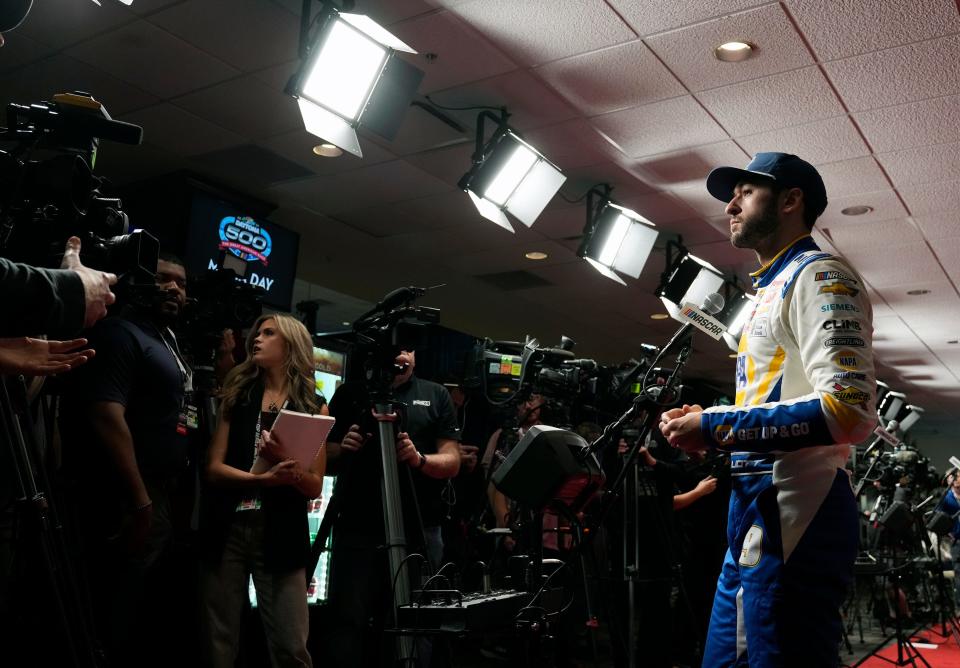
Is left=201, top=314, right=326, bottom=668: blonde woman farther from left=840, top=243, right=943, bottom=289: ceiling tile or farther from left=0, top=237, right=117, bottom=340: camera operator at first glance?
left=840, top=243, right=943, bottom=289: ceiling tile

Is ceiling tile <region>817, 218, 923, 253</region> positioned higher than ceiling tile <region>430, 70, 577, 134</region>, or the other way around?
ceiling tile <region>430, 70, 577, 134</region>

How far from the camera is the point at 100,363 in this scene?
2516 mm

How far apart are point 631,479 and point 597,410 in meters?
0.34

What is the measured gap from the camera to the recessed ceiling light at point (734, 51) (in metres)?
3.64

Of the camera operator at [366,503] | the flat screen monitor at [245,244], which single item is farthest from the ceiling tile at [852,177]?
the flat screen monitor at [245,244]

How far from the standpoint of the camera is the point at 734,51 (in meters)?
3.68

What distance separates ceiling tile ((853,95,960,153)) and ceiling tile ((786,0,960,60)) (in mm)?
669

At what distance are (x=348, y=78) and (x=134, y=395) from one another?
162 cm

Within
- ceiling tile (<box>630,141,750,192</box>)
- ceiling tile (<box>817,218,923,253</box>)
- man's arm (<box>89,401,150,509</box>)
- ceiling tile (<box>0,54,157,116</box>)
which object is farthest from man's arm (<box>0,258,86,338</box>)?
ceiling tile (<box>817,218,923,253</box>)

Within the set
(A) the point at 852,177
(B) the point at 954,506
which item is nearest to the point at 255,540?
(A) the point at 852,177

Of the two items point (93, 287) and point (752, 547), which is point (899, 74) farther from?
point (93, 287)

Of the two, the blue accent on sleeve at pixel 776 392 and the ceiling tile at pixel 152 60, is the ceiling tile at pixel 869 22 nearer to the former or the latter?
the blue accent on sleeve at pixel 776 392

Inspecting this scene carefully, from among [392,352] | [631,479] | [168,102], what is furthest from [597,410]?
[168,102]

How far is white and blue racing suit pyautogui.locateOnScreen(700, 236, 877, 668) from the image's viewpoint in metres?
1.63
